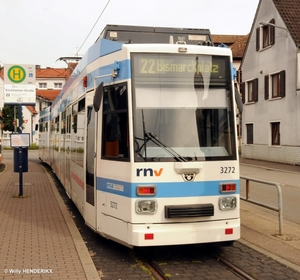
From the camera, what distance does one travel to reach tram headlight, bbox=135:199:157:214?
6500mm

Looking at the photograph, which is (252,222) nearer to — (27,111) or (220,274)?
(220,274)

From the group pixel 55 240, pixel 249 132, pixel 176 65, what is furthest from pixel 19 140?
pixel 249 132

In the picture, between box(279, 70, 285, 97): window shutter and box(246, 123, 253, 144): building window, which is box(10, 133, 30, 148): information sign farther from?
box(246, 123, 253, 144): building window

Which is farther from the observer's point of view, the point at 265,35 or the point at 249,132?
the point at 249,132

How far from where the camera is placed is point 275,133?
32094mm

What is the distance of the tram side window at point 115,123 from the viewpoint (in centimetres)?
679

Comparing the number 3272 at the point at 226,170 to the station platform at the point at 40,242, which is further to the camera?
the number 3272 at the point at 226,170

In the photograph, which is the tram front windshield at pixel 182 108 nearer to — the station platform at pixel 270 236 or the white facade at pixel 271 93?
the station platform at pixel 270 236

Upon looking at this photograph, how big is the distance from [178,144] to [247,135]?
3038 cm

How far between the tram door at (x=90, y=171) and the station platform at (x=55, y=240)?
472mm

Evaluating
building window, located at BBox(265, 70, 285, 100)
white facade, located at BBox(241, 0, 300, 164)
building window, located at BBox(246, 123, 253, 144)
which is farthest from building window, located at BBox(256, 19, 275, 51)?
building window, located at BBox(246, 123, 253, 144)

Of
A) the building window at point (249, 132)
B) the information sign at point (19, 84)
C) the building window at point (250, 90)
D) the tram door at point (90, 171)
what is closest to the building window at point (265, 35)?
the building window at point (250, 90)

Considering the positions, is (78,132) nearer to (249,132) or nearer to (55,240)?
(55,240)

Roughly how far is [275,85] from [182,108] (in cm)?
2654
